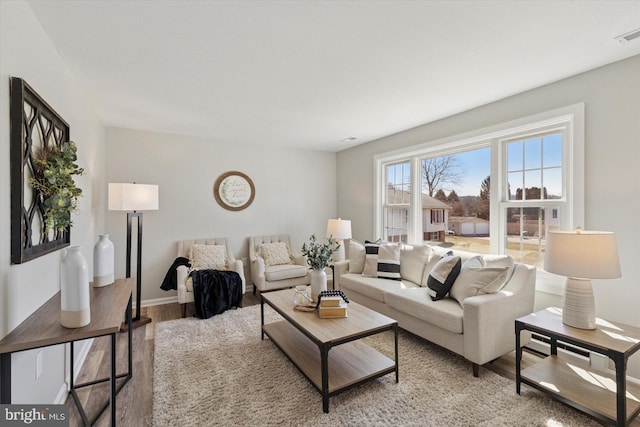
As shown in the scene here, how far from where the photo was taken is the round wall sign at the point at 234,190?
189 inches

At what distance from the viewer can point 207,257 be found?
4.21 m

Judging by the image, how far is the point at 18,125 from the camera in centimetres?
149

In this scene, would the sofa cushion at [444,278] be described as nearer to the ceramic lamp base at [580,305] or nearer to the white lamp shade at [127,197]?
the ceramic lamp base at [580,305]

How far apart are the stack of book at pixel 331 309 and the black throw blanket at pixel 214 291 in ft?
6.05

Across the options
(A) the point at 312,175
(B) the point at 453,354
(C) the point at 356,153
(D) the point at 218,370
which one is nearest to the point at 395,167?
(C) the point at 356,153

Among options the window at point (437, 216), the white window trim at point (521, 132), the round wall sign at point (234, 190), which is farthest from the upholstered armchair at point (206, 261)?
the window at point (437, 216)

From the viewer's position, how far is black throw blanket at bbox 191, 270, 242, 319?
366 cm

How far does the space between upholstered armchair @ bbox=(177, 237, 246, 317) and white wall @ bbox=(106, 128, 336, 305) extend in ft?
0.54

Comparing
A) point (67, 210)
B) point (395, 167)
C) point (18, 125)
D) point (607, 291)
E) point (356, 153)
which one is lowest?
point (607, 291)

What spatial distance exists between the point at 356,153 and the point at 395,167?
3.03ft

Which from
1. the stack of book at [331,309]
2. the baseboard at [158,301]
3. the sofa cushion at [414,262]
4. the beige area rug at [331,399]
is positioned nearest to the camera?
the beige area rug at [331,399]

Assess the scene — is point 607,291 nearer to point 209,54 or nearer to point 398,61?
point 398,61

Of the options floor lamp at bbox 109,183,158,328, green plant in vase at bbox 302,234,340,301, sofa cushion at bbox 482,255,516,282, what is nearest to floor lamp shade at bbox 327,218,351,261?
green plant in vase at bbox 302,234,340,301

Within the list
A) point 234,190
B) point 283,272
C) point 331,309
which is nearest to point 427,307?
point 331,309
